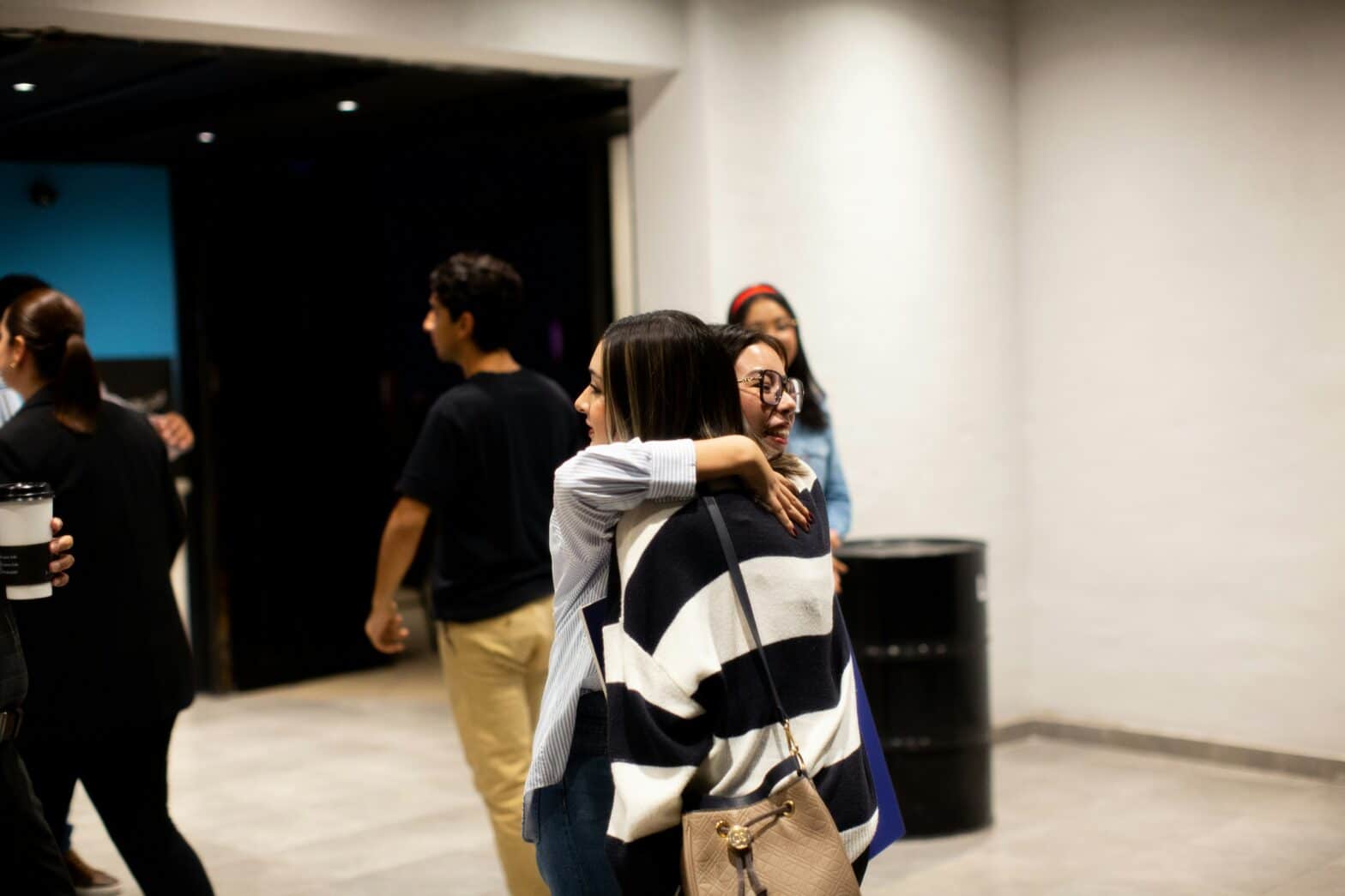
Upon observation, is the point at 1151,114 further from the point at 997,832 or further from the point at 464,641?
the point at 464,641

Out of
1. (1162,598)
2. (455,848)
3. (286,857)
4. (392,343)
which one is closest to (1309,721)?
(1162,598)

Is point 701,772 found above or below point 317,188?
below

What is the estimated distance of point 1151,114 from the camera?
512 cm

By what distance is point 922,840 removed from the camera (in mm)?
4344

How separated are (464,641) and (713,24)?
2431 millimetres

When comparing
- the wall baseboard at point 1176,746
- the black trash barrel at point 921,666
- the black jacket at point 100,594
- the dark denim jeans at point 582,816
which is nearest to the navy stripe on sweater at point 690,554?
the dark denim jeans at point 582,816

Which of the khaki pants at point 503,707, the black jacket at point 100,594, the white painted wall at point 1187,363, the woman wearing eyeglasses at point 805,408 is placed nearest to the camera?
the black jacket at point 100,594

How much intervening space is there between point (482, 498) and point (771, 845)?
5.87 feet

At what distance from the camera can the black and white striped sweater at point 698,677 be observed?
179 cm

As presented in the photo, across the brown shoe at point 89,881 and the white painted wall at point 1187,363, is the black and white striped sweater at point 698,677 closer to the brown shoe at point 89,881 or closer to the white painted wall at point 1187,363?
the brown shoe at point 89,881

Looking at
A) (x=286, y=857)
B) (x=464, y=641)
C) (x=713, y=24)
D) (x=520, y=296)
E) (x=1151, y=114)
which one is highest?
(x=713, y=24)

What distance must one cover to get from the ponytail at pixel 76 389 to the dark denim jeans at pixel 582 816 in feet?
4.87

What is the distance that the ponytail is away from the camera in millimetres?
2986

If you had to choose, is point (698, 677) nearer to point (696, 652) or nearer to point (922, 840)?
point (696, 652)
